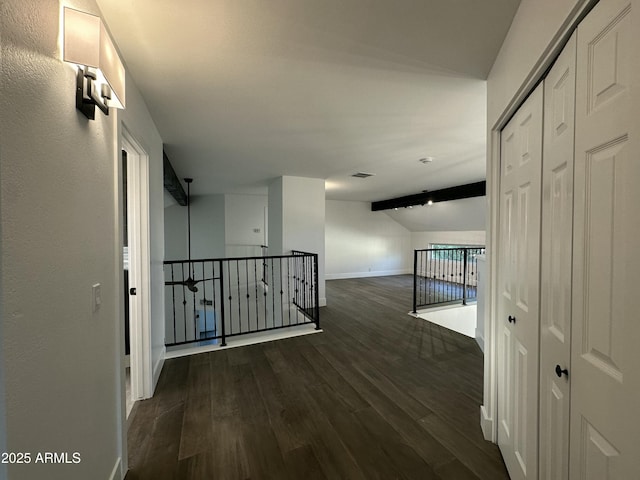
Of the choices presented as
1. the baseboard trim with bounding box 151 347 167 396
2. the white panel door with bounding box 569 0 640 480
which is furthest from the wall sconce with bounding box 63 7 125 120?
the baseboard trim with bounding box 151 347 167 396

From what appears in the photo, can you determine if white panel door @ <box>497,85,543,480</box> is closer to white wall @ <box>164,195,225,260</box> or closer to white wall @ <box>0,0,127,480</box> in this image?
white wall @ <box>0,0,127,480</box>

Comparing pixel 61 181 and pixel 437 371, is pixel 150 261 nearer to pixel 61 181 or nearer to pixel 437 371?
pixel 61 181

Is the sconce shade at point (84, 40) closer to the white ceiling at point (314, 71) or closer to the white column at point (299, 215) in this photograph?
the white ceiling at point (314, 71)

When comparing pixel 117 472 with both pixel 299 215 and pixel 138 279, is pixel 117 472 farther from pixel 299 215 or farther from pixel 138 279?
pixel 299 215

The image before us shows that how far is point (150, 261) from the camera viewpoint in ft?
7.02

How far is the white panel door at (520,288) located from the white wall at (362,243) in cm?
615

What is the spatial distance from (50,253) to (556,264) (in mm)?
1772

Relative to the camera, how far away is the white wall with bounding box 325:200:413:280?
771 centimetres

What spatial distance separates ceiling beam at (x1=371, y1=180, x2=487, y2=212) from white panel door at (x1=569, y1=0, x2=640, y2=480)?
445 centimetres

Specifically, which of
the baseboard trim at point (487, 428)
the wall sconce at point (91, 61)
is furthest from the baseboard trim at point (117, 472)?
the baseboard trim at point (487, 428)

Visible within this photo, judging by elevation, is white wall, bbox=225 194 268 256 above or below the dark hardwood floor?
above

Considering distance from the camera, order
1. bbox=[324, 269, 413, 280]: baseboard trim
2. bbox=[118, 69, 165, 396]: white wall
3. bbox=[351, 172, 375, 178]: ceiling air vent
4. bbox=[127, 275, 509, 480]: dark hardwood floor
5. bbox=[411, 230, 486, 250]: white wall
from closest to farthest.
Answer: bbox=[127, 275, 509, 480]: dark hardwood floor
bbox=[118, 69, 165, 396]: white wall
bbox=[351, 172, 375, 178]: ceiling air vent
bbox=[411, 230, 486, 250]: white wall
bbox=[324, 269, 413, 280]: baseboard trim

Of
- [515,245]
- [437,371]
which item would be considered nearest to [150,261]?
[515,245]

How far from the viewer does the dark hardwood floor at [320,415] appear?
1478 mm
